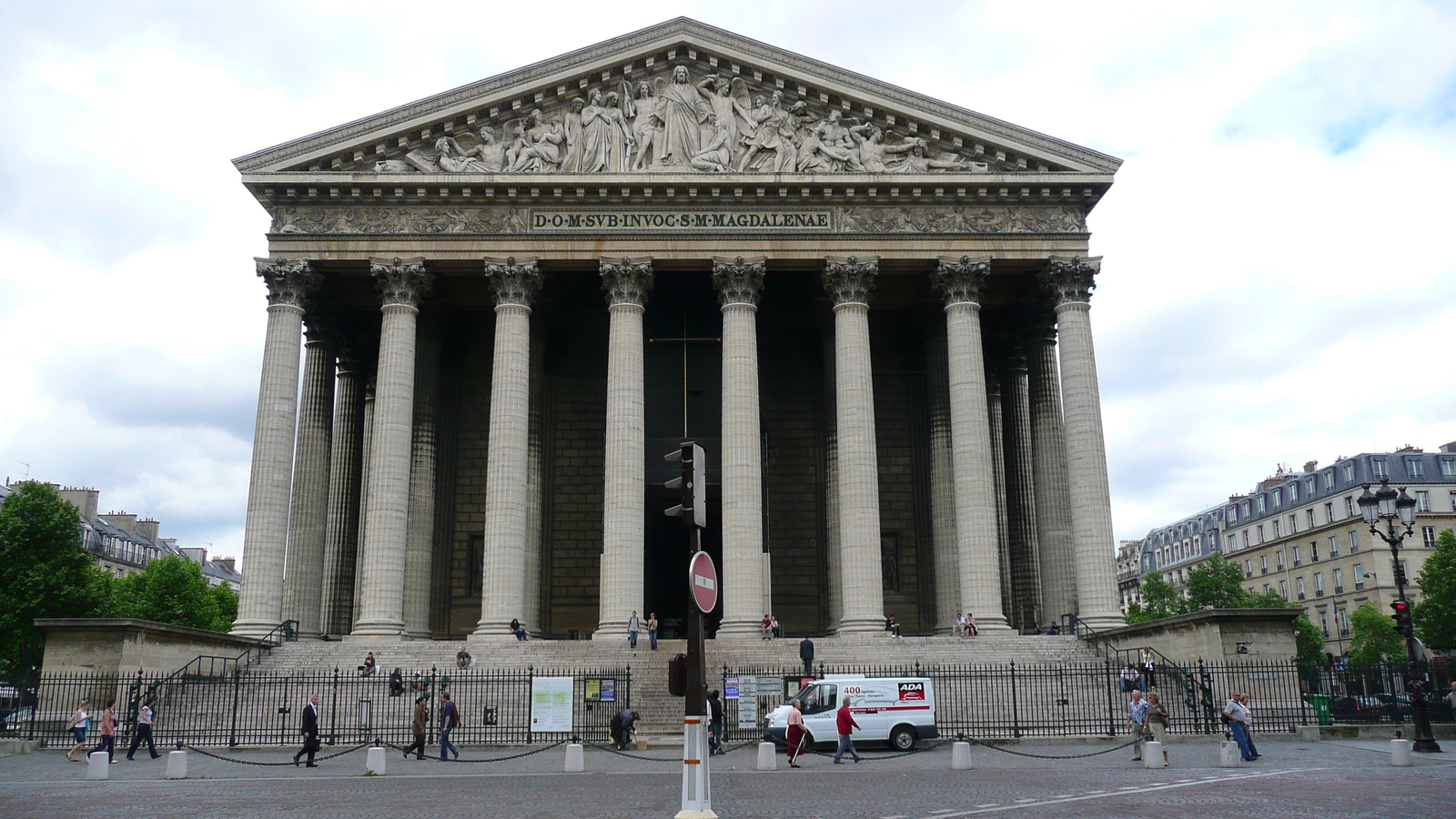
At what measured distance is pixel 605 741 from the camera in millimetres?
24953

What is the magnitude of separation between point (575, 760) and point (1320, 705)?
17708 millimetres

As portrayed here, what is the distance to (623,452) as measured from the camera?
33.7 metres

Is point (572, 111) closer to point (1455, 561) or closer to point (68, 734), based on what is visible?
point (68, 734)

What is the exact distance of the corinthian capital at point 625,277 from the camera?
34906mm

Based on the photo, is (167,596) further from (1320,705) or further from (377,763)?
(1320,705)

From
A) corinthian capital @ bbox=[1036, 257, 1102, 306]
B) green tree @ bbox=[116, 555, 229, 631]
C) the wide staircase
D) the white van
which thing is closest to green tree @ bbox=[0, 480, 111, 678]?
green tree @ bbox=[116, 555, 229, 631]

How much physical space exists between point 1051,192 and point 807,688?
18835 millimetres

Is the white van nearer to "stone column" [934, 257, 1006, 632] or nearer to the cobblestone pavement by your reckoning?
the cobblestone pavement

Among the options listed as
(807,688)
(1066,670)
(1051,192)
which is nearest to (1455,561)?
(1051,192)

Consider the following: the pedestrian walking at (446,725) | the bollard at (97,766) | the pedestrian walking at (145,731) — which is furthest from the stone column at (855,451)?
the bollard at (97,766)

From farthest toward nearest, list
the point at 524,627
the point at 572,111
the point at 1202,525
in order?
the point at 1202,525 → the point at 572,111 → the point at 524,627

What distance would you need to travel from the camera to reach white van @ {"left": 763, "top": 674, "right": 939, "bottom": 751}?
23688mm

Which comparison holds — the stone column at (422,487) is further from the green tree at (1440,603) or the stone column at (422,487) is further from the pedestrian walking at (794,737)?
the green tree at (1440,603)

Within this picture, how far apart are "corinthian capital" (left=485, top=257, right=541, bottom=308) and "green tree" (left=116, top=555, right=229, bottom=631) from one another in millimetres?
40985
